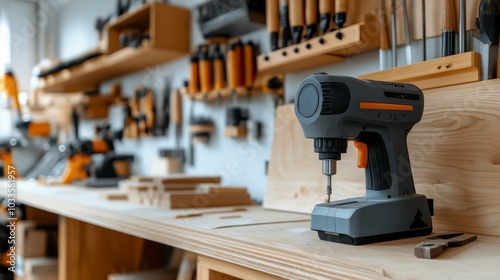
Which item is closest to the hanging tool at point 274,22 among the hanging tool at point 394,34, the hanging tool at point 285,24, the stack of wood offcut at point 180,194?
the hanging tool at point 285,24

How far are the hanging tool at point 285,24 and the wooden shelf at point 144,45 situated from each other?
2.94ft

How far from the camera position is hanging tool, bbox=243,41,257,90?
71.5 inches

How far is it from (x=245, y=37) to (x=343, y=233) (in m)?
1.26

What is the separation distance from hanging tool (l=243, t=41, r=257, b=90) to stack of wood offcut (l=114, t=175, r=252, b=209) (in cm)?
41

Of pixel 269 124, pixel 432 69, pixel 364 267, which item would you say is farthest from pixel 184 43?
pixel 364 267

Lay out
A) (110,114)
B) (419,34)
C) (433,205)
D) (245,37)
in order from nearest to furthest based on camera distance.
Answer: (433,205), (419,34), (245,37), (110,114)

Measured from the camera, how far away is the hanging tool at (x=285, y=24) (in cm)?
147

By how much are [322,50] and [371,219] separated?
61 cm

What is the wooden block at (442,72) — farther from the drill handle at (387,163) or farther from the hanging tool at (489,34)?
the drill handle at (387,163)

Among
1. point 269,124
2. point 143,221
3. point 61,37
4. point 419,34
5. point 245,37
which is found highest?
point 61,37

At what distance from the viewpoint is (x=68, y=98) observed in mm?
3621

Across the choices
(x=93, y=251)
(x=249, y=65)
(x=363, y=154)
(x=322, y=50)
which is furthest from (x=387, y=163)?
(x=93, y=251)

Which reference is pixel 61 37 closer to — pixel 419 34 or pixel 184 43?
pixel 184 43

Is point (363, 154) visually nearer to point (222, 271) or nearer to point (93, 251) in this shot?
point (222, 271)
